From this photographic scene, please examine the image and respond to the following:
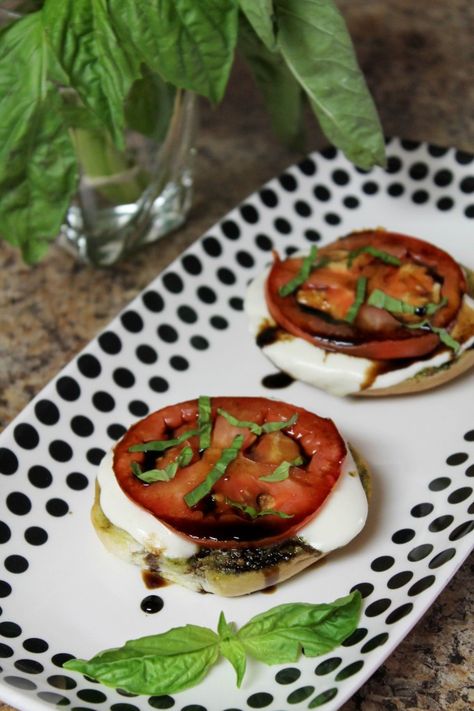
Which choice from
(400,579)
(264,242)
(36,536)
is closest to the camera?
(400,579)

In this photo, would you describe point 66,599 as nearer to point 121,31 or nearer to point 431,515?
point 431,515

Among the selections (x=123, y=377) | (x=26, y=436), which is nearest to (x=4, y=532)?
(x=26, y=436)

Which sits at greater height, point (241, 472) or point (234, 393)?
point (241, 472)

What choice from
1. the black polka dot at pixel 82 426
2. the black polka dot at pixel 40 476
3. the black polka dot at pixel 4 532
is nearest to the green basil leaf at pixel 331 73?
the black polka dot at pixel 82 426

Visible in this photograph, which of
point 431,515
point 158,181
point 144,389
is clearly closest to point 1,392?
point 144,389

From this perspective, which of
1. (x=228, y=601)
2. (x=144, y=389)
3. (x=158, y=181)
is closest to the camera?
(x=228, y=601)

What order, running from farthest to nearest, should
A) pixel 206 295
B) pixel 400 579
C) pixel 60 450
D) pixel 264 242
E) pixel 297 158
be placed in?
pixel 297 158 → pixel 264 242 → pixel 206 295 → pixel 60 450 → pixel 400 579

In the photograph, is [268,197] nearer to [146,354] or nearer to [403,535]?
[146,354]
